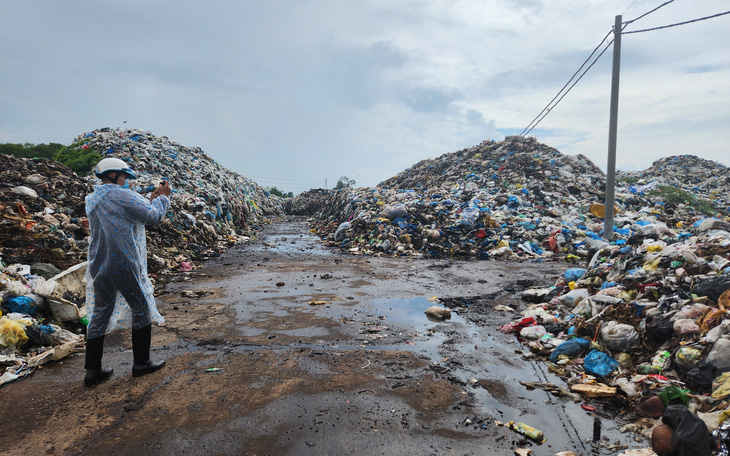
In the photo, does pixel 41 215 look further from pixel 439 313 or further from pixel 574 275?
pixel 574 275

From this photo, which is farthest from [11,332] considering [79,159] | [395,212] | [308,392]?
[79,159]

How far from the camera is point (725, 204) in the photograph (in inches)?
541

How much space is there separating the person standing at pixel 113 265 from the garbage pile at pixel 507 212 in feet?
23.1

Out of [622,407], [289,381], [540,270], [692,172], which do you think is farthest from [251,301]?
[692,172]

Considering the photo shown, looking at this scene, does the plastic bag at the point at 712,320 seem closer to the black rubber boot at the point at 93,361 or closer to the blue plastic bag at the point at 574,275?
the blue plastic bag at the point at 574,275

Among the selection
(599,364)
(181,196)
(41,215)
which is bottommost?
(599,364)

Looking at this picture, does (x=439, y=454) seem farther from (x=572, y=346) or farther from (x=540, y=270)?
(x=540, y=270)

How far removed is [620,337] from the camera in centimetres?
325

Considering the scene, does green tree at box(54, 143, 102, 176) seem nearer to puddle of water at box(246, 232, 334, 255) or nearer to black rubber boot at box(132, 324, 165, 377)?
puddle of water at box(246, 232, 334, 255)

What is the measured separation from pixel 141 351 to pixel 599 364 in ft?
12.6

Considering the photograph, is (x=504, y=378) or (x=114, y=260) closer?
(x=114, y=260)

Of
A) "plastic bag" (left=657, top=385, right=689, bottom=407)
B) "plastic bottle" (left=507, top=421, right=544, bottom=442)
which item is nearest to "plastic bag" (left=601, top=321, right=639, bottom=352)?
"plastic bag" (left=657, top=385, right=689, bottom=407)

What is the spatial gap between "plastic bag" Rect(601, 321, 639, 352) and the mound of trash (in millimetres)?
4935

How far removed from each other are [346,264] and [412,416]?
19.7 ft
